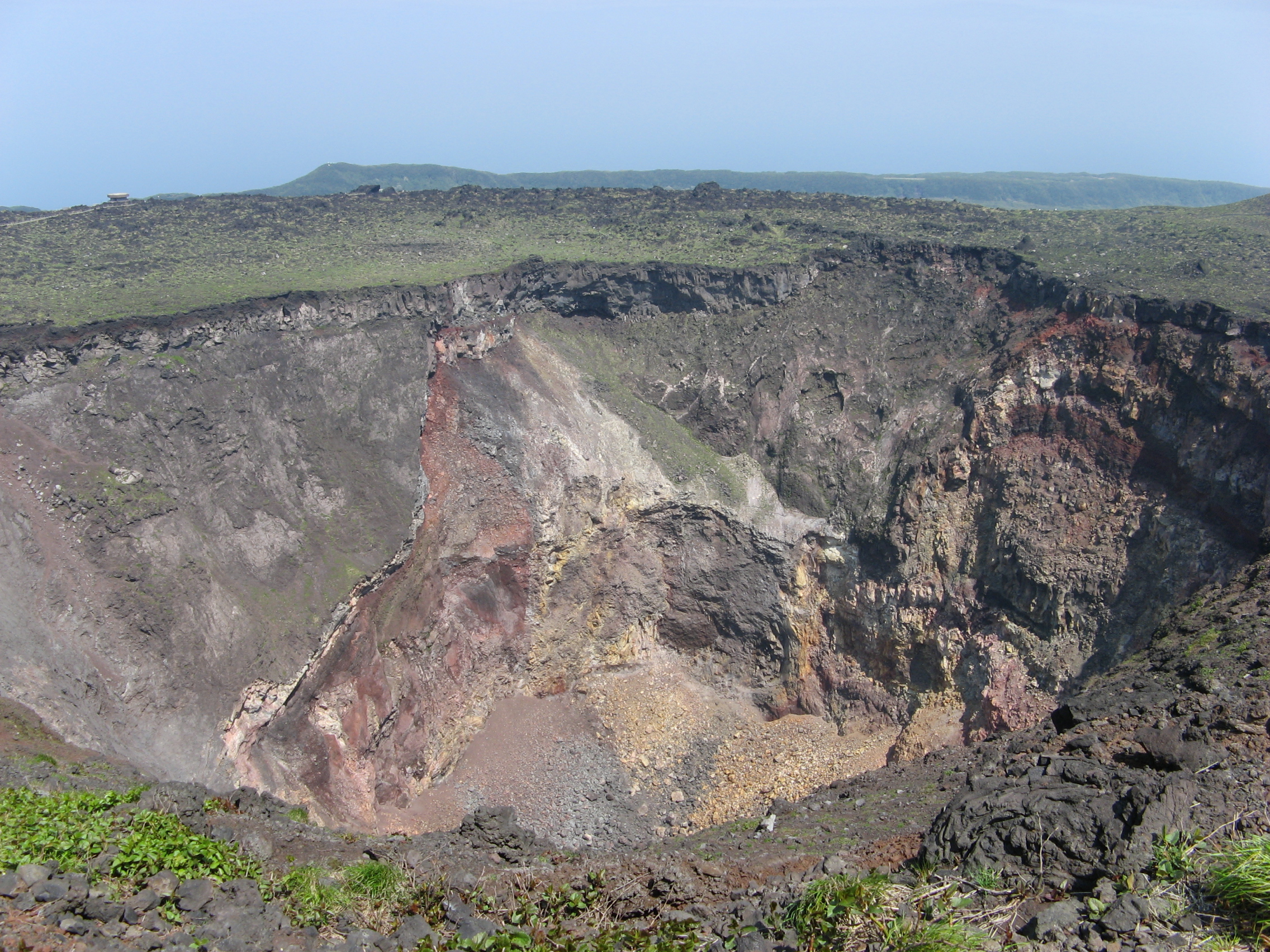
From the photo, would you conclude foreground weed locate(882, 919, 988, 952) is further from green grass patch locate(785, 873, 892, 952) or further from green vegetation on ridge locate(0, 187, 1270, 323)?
green vegetation on ridge locate(0, 187, 1270, 323)

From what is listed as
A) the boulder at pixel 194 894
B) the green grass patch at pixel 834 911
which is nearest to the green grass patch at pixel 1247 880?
the green grass patch at pixel 834 911

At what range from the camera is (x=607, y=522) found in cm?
2942

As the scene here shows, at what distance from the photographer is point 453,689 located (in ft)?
87.9

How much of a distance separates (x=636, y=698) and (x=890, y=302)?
61.9 ft

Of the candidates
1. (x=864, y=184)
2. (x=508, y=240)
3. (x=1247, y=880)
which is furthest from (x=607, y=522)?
(x=864, y=184)

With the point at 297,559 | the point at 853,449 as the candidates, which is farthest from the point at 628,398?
the point at 297,559

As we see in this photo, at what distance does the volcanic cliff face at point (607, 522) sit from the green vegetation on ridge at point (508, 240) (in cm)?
266

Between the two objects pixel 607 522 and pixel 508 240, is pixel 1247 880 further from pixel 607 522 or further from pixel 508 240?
pixel 508 240

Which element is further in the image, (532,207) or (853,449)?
(532,207)

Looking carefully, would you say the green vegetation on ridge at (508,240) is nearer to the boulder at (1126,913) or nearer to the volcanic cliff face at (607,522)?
the volcanic cliff face at (607,522)

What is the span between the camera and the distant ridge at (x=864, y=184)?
8731 cm

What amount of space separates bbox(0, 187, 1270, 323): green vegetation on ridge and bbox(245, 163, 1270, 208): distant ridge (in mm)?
40147

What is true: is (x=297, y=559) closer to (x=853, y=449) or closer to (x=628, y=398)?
(x=628, y=398)

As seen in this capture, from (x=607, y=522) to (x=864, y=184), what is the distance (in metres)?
87.9
